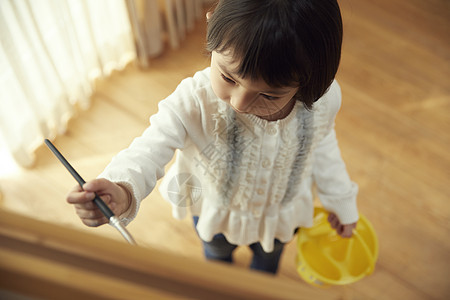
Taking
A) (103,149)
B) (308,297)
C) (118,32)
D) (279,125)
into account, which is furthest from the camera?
(118,32)

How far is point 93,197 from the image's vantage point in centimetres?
52

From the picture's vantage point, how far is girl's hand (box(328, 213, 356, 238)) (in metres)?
0.94

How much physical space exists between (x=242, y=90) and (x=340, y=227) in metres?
0.54

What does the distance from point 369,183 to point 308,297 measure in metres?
1.21

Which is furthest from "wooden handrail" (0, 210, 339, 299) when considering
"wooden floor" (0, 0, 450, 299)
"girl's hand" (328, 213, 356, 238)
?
"wooden floor" (0, 0, 450, 299)

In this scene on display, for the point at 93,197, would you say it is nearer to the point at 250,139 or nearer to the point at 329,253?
the point at 250,139

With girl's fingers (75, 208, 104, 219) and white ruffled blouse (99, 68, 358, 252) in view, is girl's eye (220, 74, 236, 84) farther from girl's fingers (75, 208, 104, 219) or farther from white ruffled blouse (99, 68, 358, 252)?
girl's fingers (75, 208, 104, 219)

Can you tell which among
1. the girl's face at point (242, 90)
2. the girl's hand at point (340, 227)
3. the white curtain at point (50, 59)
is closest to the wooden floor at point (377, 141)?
the white curtain at point (50, 59)

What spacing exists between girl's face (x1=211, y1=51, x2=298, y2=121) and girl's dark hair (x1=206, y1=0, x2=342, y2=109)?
0.01m

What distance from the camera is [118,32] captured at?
146 centimetres

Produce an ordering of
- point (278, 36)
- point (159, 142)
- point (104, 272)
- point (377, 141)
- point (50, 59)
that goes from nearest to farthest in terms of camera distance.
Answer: point (104, 272), point (278, 36), point (159, 142), point (50, 59), point (377, 141)

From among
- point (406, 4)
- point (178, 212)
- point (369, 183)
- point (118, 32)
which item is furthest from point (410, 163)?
point (118, 32)

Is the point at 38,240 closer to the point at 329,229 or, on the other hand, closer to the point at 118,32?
the point at 329,229

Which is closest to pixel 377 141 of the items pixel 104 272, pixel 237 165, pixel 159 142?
pixel 237 165
